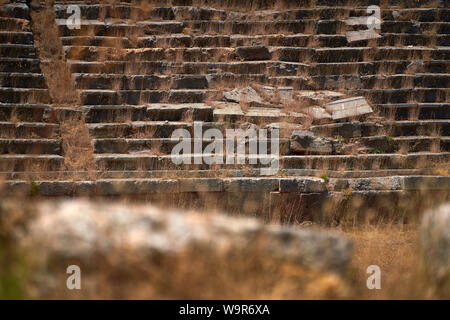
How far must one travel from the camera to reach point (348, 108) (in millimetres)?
10492

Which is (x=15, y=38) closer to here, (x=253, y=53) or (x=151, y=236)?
(x=253, y=53)

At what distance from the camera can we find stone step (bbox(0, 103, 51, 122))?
9.77 meters

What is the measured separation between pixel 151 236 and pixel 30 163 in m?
6.12

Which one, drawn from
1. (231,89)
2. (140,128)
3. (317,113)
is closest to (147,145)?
(140,128)

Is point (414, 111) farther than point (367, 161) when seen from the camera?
Yes

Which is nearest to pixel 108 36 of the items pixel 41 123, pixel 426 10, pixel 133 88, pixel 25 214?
pixel 133 88

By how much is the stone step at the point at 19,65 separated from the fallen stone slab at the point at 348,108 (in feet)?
17.2

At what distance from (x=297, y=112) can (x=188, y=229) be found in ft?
24.3

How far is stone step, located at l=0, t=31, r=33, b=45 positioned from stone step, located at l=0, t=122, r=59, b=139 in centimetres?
263

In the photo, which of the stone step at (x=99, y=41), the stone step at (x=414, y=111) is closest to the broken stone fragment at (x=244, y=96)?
the stone step at (x=414, y=111)

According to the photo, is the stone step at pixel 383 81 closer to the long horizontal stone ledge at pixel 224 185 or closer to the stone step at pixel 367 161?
the stone step at pixel 367 161

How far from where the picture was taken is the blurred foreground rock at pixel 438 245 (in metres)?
4.14

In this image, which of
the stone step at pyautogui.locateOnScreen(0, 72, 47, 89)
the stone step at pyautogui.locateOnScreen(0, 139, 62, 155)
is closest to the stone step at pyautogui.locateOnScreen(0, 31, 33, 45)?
the stone step at pyautogui.locateOnScreen(0, 72, 47, 89)

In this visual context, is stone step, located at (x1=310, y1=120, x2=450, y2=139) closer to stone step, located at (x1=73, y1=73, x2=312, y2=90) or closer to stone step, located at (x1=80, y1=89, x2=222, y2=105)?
stone step, located at (x1=73, y1=73, x2=312, y2=90)
